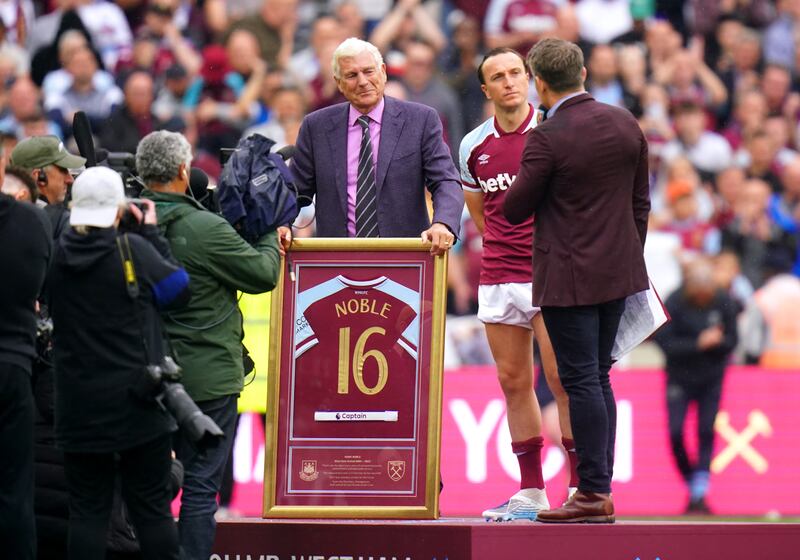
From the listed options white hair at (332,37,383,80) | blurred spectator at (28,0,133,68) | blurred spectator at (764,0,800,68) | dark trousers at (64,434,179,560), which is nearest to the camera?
dark trousers at (64,434,179,560)

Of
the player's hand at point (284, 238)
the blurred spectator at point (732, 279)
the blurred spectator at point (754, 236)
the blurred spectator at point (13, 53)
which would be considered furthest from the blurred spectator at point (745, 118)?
the player's hand at point (284, 238)

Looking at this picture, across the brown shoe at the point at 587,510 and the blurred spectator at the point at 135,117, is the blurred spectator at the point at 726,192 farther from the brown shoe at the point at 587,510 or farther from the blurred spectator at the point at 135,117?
the brown shoe at the point at 587,510

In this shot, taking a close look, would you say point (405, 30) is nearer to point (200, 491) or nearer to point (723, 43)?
point (723, 43)

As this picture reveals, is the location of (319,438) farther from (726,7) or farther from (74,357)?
(726,7)

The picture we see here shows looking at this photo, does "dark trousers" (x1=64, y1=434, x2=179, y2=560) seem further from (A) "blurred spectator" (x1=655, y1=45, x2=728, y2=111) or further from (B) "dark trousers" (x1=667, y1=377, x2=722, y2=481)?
(A) "blurred spectator" (x1=655, y1=45, x2=728, y2=111)

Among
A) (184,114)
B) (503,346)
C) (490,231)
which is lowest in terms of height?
(503,346)

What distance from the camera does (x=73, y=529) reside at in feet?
21.9

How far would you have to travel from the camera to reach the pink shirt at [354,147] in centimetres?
807

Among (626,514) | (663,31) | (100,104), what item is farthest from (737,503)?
(100,104)

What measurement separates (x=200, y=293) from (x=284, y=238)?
97 centimetres

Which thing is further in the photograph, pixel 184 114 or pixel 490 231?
pixel 184 114

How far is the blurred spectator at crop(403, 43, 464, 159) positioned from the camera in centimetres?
1520

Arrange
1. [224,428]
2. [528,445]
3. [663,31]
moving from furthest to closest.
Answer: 1. [663,31]
2. [528,445]
3. [224,428]

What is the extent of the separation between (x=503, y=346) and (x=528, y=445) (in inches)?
18.9
